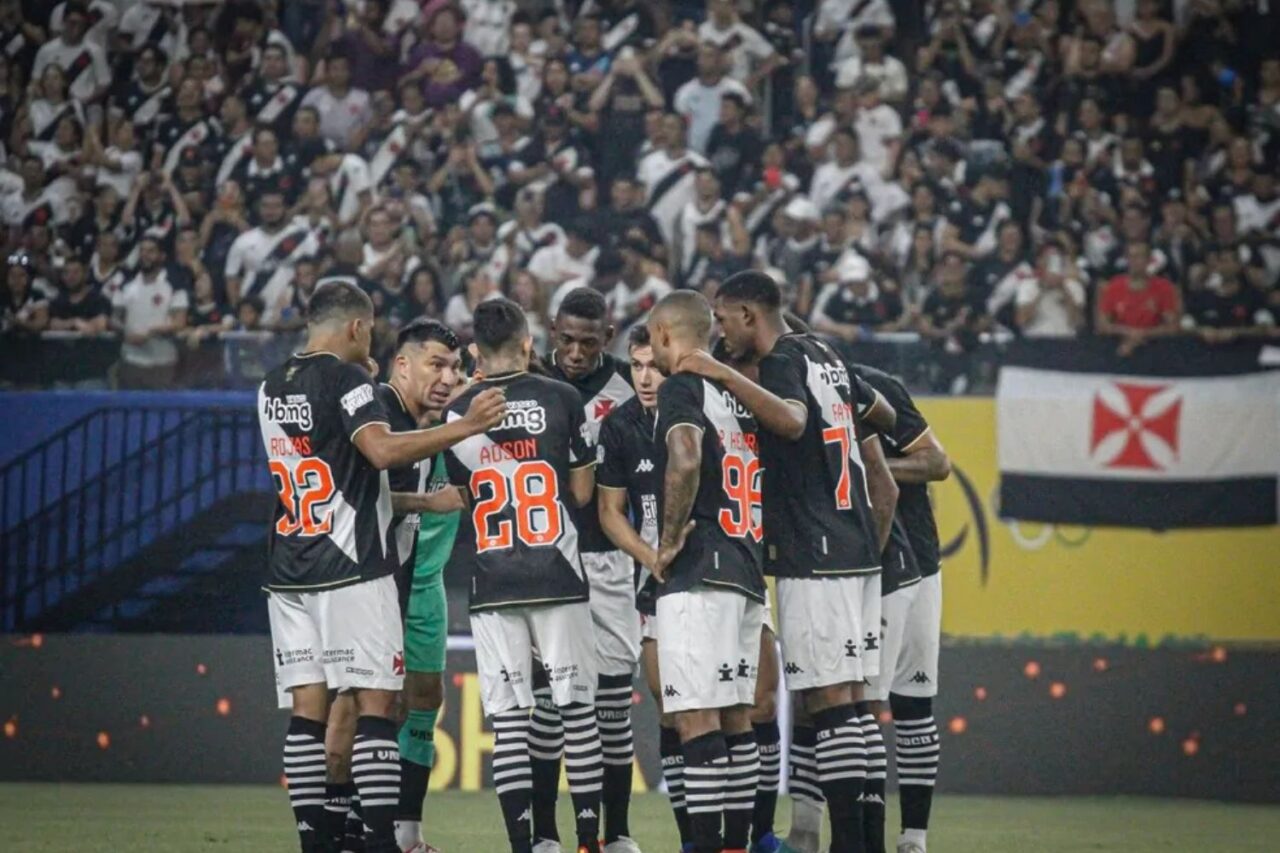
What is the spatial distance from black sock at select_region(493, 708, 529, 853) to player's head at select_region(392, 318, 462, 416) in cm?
155

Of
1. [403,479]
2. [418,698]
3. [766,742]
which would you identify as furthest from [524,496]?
[766,742]

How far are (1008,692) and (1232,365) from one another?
2597 millimetres

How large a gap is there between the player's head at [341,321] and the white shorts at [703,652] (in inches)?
65.2

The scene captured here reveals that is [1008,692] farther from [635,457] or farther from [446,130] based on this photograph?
[446,130]

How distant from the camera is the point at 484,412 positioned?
7.52 meters

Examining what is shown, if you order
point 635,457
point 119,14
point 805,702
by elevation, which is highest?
point 119,14

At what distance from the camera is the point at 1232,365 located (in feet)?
41.4

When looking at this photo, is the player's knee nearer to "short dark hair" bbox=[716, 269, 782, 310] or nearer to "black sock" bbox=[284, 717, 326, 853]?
"short dark hair" bbox=[716, 269, 782, 310]

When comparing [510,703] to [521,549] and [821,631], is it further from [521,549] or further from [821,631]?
[821,631]

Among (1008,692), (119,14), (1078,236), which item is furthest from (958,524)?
(119,14)

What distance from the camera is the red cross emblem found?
12.7 meters

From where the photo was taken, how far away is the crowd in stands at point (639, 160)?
14.8 m

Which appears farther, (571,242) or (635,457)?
(571,242)

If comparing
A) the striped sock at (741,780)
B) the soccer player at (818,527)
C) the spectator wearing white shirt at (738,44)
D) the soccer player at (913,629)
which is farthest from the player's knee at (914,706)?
the spectator wearing white shirt at (738,44)
